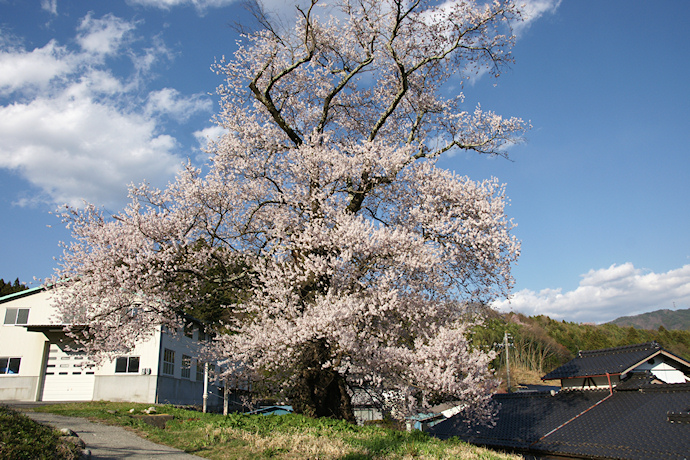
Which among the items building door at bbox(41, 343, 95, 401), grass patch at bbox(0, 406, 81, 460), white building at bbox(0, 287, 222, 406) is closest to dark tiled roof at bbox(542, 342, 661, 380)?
white building at bbox(0, 287, 222, 406)

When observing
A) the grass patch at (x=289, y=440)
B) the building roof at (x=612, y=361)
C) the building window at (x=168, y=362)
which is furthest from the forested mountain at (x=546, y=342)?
the grass patch at (x=289, y=440)

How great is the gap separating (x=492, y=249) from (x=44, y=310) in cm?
2742

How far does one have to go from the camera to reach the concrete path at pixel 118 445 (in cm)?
682

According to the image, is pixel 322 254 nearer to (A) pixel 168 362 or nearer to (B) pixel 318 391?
(B) pixel 318 391

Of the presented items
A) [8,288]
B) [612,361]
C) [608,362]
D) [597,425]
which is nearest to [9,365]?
[8,288]

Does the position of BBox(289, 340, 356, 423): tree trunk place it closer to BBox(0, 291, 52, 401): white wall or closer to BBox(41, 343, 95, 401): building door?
BBox(41, 343, 95, 401): building door

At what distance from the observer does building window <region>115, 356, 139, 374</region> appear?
23531 mm

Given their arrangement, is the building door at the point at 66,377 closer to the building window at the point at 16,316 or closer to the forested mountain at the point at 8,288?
the building window at the point at 16,316

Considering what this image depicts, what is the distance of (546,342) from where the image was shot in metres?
64.3

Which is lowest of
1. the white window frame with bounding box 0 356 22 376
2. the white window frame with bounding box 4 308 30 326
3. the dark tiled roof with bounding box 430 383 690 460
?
the dark tiled roof with bounding box 430 383 690 460

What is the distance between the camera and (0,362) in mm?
25750

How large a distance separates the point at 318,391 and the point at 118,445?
6.28 meters

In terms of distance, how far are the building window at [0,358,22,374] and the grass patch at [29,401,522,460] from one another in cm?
2024

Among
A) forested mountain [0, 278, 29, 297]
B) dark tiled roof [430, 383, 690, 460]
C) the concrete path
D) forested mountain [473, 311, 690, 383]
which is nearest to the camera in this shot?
the concrete path
